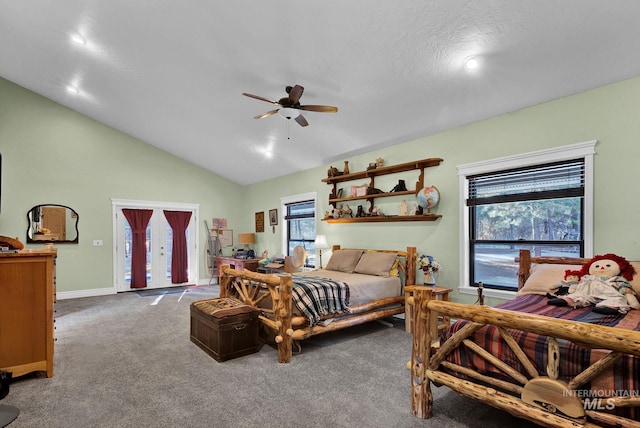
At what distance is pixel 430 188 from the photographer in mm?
4246

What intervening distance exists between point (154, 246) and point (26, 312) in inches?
183

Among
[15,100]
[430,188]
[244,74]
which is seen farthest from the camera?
[15,100]

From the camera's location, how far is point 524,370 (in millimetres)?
1768

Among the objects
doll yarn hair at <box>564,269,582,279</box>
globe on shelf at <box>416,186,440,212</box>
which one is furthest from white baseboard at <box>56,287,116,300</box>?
doll yarn hair at <box>564,269,582,279</box>

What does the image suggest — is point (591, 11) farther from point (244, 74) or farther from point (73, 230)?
point (73, 230)

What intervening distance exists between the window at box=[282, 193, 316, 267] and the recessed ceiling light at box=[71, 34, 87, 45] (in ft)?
13.3

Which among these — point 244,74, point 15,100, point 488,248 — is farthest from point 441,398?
point 15,100

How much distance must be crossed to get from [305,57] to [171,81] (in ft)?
7.27

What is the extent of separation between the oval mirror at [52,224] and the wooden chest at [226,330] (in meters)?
4.38

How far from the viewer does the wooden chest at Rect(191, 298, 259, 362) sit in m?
3.18

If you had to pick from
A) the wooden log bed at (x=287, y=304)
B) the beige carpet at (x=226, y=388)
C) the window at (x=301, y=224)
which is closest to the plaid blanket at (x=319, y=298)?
the wooden log bed at (x=287, y=304)

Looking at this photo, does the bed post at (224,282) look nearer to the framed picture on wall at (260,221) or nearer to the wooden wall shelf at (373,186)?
the wooden wall shelf at (373,186)

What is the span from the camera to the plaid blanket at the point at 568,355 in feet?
4.85

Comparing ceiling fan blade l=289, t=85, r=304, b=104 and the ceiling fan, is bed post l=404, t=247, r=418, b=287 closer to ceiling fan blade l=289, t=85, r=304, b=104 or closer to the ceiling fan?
the ceiling fan
